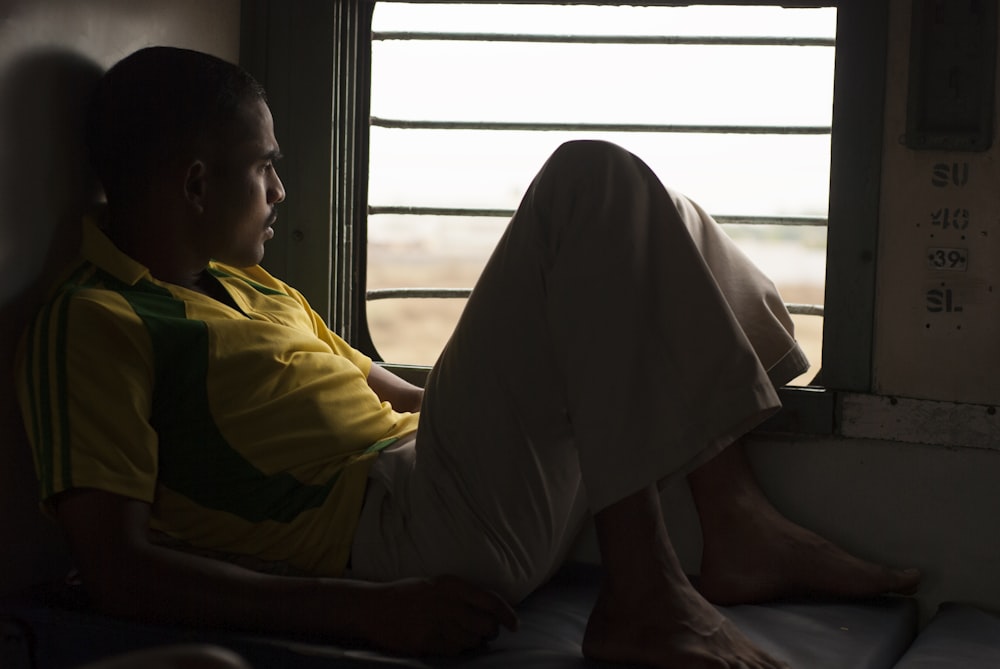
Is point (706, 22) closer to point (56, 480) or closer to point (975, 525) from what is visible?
point (975, 525)

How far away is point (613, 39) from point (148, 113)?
1135 millimetres

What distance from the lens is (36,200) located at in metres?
1.89

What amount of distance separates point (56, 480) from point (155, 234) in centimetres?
52

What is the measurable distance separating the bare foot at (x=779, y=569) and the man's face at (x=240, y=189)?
1.06m

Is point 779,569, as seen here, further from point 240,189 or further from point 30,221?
point 30,221

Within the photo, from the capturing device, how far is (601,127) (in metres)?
2.60

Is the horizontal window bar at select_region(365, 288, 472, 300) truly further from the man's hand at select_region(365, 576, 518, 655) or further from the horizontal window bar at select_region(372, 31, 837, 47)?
the man's hand at select_region(365, 576, 518, 655)

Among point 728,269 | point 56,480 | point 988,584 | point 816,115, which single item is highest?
point 816,115

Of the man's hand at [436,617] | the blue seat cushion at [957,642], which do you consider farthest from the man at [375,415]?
the blue seat cushion at [957,642]

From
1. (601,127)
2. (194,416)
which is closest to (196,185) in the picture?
(194,416)

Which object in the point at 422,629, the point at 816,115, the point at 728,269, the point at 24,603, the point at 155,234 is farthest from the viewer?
the point at 816,115

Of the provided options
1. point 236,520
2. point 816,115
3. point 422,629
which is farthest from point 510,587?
point 816,115

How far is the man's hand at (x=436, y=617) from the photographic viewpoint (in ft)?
5.36

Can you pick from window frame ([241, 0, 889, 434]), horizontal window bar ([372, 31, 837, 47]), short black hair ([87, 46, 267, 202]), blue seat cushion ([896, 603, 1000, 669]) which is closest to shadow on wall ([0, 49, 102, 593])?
short black hair ([87, 46, 267, 202])
